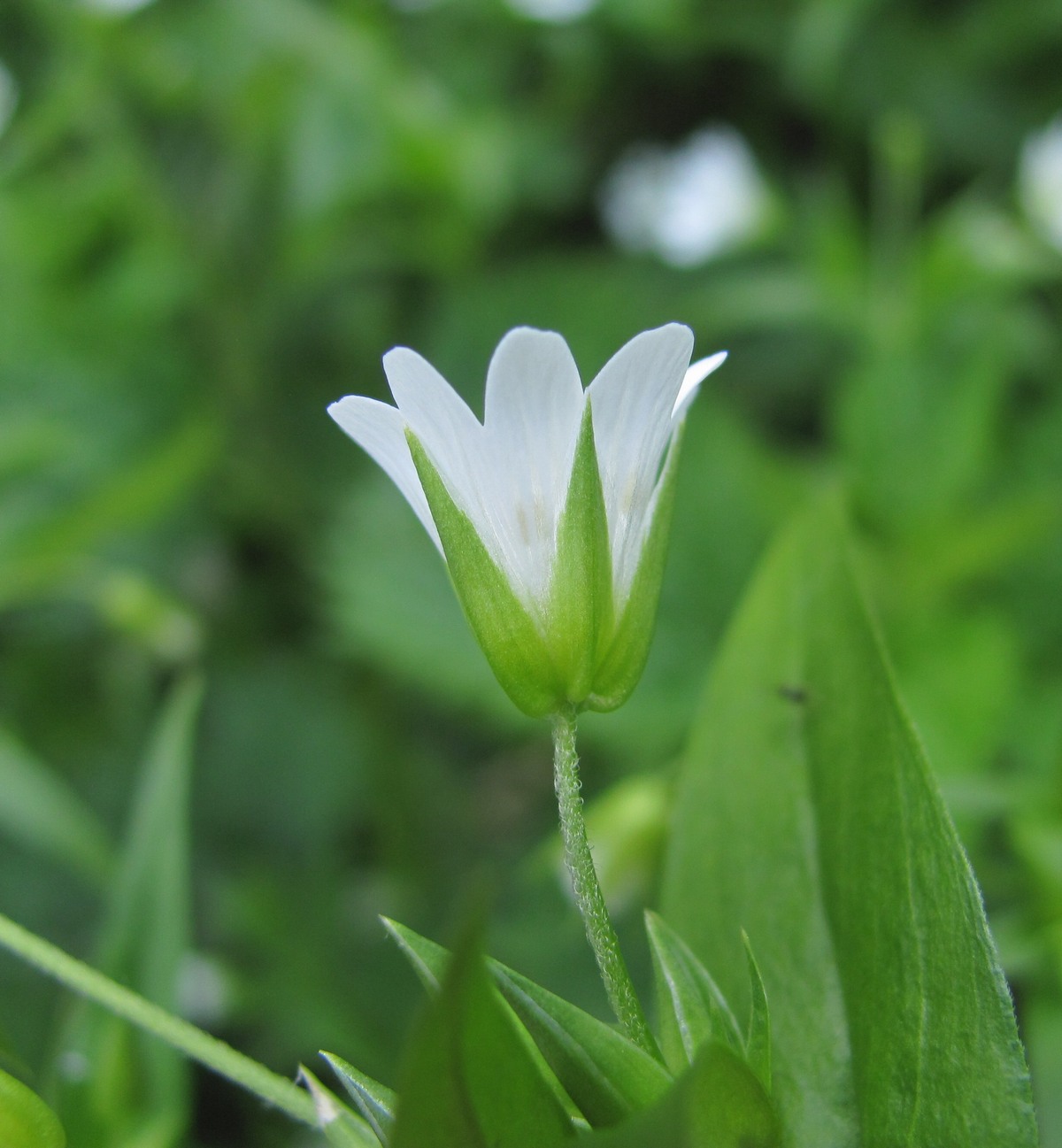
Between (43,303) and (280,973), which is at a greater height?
(43,303)

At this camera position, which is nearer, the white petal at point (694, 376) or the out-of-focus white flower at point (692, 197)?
the white petal at point (694, 376)

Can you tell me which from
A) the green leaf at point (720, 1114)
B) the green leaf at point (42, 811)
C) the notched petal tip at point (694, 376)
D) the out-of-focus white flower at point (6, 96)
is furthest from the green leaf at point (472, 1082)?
the out-of-focus white flower at point (6, 96)

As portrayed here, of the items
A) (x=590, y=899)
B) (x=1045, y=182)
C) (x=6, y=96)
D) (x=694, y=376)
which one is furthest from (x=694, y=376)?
(x=6, y=96)

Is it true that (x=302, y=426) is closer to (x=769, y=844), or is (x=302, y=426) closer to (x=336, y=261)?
(x=336, y=261)

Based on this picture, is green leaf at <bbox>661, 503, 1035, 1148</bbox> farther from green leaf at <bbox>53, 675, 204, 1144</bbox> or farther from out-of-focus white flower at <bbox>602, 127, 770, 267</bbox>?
out-of-focus white flower at <bbox>602, 127, 770, 267</bbox>

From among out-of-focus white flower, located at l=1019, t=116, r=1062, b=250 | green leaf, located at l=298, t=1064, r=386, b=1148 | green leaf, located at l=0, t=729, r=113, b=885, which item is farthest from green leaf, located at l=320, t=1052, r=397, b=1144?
out-of-focus white flower, located at l=1019, t=116, r=1062, b=250

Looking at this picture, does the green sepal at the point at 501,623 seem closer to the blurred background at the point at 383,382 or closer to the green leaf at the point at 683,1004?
the green leaf at the point at 683,1004

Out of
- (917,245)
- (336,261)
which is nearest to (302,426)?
(336,261)
